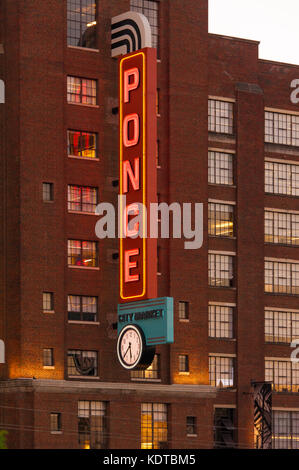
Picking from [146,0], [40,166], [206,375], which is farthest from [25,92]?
[206,375]

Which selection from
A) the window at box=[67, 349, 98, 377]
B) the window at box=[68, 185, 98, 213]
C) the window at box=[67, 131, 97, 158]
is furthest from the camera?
the window at box=[67, 131, 97, 158]

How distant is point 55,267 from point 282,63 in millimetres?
25147

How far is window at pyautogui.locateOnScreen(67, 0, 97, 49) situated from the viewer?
109438 mm

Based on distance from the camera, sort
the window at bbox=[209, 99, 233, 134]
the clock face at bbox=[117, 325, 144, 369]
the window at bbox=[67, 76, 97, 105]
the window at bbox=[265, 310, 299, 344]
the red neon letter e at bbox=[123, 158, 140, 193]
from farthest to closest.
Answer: the window at bbox=[265, 310, 299, 344] → the window at bbox=[209, 99, 233, 134] → the window at bbox=[67, 76, 97, 105] → the red neon letter e at bbox=[123, 158, 140, 193] → the clock face at bbox=[117, 325, 144, 369]

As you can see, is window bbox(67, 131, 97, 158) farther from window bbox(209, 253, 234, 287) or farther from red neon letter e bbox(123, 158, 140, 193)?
window bbox(209, 253, 234, 287)

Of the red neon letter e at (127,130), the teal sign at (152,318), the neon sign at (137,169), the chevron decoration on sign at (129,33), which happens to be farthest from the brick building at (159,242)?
the red neon letter e at (127,130)

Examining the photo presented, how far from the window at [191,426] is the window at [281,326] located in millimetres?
10036

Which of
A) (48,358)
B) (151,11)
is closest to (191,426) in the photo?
(48,358)

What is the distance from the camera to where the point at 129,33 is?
108000mm

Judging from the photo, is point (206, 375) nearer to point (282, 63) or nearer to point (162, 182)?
point (162, 182)

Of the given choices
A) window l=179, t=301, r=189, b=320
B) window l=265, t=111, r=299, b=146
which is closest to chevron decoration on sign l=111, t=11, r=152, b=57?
window l=265, t=111, r=299, b=146

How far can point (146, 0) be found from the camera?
112 metres

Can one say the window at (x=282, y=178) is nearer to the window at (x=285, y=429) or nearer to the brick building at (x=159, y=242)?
the brick building at (x=159, y=242)

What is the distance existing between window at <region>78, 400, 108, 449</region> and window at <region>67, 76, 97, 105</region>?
18991mm
